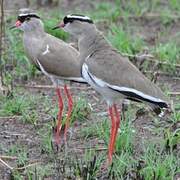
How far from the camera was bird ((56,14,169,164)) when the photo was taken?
18.4ft

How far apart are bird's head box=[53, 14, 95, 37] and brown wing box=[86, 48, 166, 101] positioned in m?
0.38

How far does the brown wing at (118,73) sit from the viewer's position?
5627 mm

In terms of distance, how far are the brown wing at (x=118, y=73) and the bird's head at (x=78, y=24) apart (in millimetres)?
382

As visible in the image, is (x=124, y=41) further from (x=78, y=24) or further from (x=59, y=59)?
(x=78, y=24)

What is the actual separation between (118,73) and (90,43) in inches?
19.6

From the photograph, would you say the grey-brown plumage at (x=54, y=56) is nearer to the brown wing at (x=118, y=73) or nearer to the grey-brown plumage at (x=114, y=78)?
the grey-brown plumage at (x=114, y=78)

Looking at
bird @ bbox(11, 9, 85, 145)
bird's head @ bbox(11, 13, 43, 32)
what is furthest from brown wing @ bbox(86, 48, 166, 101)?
bird's head @ bbox(11, 13, 43, 32)

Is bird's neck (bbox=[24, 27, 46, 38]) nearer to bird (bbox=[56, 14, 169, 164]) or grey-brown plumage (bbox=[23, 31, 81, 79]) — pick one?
grey-brown plumage (bbox=[23, 31, 81, 79])

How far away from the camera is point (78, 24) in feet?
20.6

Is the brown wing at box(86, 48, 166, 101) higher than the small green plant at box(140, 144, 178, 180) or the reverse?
higher

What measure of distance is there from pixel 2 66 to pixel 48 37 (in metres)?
1.18

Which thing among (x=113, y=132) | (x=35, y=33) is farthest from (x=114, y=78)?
(x=35, y=33)

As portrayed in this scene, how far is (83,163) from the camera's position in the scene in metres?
5.60

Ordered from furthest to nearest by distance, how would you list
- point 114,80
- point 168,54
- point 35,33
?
1. point 168,54
2. point 35,33
3. point 114,80
